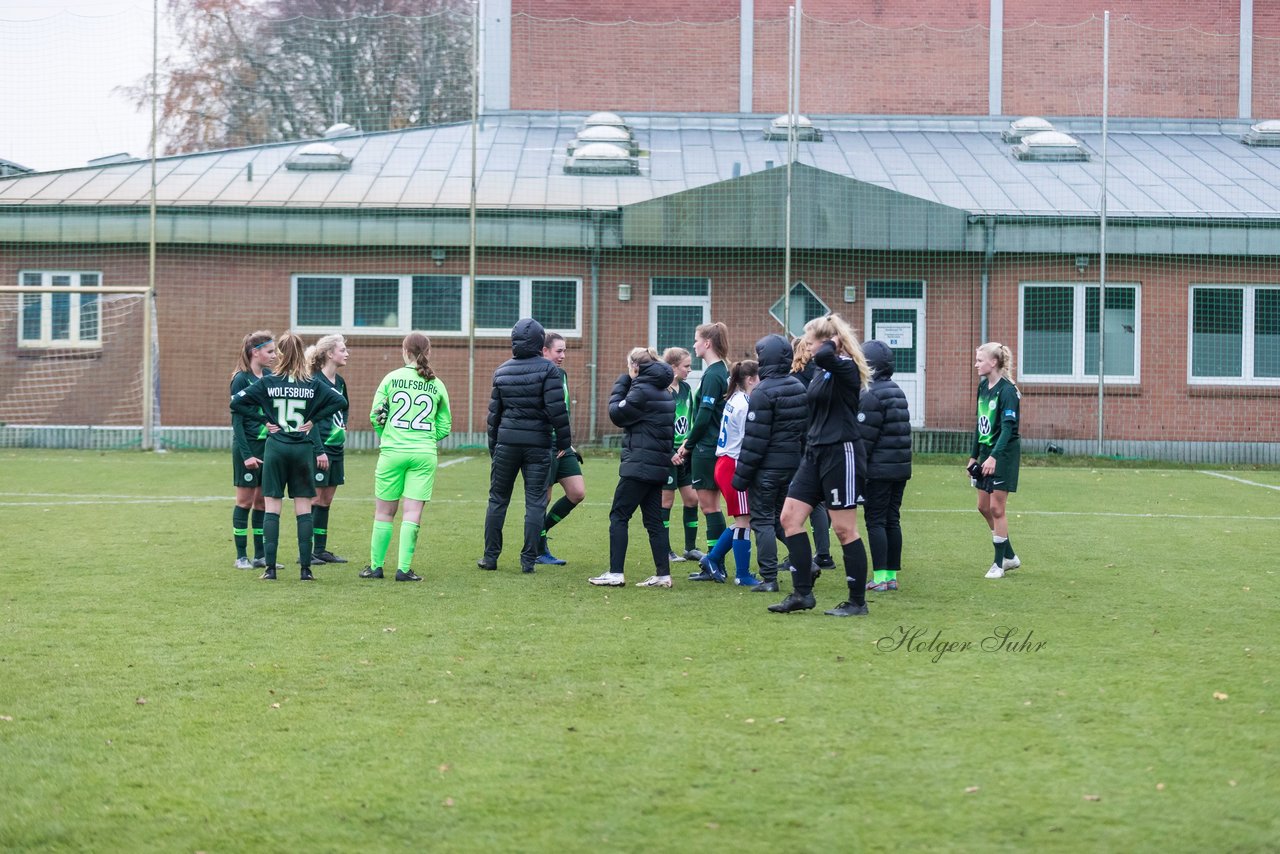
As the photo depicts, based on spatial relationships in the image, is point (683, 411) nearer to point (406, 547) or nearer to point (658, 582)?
point (658, 582)

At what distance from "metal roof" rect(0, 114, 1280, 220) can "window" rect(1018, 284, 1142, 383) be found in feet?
4.62

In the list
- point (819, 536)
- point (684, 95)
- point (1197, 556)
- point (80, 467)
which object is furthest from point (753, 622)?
point (684, 95)

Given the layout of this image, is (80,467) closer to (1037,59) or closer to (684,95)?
(684,95)

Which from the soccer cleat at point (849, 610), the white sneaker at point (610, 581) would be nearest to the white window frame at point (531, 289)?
the white sneaker at point (610, 581)

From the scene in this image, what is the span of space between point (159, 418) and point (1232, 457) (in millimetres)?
17737

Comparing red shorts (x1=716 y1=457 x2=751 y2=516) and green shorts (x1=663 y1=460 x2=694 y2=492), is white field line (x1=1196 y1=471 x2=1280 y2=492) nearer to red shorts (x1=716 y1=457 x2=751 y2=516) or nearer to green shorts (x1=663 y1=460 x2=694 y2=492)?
green shorts (x1=663 y1=460 x2=694 y2=492)

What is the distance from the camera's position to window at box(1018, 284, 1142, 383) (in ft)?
76.9

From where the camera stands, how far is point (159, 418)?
22359mm

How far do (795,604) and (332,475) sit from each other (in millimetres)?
4186

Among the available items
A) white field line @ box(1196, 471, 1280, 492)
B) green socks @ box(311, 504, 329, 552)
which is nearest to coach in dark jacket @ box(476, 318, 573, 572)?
green socks @ box(311, 504, 329, 552)

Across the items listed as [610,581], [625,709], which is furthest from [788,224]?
[625,709]

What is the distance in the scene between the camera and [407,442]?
941 centimetres

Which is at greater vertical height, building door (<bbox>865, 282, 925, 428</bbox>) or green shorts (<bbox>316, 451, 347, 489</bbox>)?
building door (<bbox>865, 282, 925, 428</bbox>)

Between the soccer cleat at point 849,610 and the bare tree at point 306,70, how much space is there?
19.1 meters
